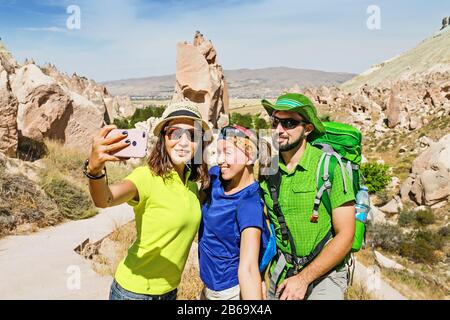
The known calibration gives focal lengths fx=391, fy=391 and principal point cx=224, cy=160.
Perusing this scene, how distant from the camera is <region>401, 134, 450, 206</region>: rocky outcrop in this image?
14.1 metres

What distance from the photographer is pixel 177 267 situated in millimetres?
1979

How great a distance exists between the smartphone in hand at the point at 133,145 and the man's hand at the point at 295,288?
100cm

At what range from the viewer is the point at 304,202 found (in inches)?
78.0

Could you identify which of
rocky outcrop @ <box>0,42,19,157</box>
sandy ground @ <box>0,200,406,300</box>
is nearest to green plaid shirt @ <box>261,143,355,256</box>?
sandy ground @ <box>0,200,406,300</box>

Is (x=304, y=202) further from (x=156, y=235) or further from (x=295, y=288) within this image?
(x=156, y=235)

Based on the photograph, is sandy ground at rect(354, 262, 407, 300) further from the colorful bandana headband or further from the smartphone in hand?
the smartphone in hand

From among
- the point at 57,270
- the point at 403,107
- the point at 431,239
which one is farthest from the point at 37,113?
the point at 403,107

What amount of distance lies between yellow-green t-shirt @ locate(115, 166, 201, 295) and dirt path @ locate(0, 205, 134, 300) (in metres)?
1.98

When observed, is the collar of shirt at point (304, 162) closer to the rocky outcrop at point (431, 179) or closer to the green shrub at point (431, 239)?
the green shrub at point (431, 239)

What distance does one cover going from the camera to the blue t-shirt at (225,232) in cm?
193

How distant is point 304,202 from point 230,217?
38cm

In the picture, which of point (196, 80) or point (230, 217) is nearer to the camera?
point (230, 217)
